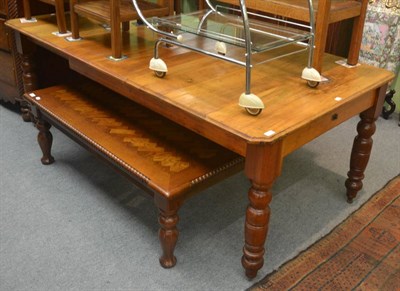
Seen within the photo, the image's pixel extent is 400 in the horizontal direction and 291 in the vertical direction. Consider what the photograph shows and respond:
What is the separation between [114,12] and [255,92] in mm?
595

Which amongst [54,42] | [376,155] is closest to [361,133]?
[376,155]

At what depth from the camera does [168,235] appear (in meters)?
1.55

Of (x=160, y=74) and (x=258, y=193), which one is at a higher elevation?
(x=160, y=74)

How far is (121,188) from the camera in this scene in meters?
2.08

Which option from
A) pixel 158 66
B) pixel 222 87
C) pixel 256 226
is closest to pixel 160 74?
pixel 158 66

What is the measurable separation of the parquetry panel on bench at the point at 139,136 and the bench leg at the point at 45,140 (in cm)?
13

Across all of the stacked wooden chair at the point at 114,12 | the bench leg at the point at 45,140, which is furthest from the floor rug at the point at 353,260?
the bench leg at the point at 45,140

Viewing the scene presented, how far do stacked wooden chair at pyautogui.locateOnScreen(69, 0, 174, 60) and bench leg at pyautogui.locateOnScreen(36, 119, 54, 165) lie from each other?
A: 16.4 inches

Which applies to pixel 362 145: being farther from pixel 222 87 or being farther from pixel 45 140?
pixel 45 140

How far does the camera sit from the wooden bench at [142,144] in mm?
1526

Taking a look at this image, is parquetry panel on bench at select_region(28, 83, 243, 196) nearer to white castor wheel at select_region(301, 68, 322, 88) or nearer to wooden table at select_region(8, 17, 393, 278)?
wooden table at select_region(8, 17, 393, 278)

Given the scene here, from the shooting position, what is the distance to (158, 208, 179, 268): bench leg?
5.00 feet

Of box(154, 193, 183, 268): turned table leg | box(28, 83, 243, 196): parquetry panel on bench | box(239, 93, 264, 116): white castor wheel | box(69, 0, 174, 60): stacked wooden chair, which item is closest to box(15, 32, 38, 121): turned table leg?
box(28, 83, 243, 196): parquetry panel on bench

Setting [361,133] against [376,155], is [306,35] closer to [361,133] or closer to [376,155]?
[361,133]
